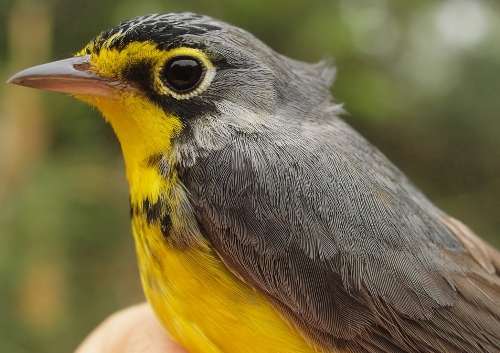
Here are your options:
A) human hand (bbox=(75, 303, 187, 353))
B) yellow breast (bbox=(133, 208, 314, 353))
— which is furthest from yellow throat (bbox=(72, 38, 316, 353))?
human hand (bbox=(75, 303, 187, 353))

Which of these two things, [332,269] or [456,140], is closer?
[332,269]

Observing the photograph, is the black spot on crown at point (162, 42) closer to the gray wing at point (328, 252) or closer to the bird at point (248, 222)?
the bird at point (248, 222)

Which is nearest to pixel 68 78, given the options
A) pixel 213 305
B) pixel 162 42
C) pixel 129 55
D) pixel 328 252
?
pixel 129 55

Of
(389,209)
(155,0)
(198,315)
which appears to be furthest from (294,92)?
(155,0)

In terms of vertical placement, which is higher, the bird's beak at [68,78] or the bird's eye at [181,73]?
the bird's eye at [181,73]

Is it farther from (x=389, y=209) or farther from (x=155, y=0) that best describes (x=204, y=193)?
(x=155, y=0)

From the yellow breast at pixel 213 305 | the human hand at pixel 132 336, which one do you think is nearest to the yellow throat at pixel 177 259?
the yellow breast at pixel 213 305

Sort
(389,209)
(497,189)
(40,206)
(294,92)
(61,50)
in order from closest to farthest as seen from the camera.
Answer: (389,209) < (294,92) < (40,206) < (61,50) < (497,189)

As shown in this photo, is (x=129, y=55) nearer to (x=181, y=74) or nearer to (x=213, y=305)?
(x=181, y=74)

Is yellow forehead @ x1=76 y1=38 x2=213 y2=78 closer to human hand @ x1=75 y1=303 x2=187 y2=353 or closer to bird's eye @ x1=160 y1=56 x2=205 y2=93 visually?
bird's eye @ x1=160 y1=56 x2=205 y2=93
